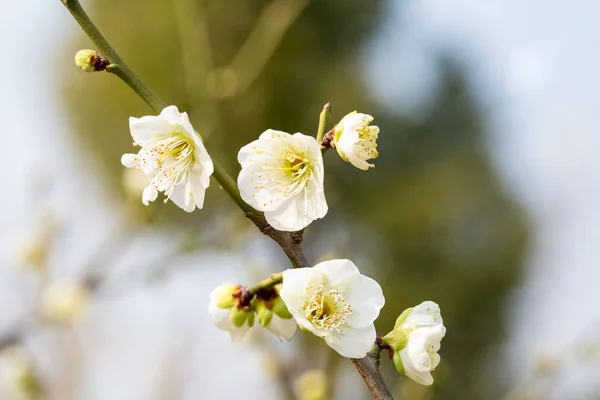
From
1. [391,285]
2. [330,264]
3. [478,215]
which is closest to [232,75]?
[330,264]

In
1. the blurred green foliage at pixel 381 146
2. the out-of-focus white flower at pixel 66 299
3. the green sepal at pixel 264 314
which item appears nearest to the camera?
the green sepal at pixel 264 314

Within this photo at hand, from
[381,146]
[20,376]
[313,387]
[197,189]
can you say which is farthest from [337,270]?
[381,146]

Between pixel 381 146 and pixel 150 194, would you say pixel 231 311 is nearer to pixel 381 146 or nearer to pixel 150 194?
pixel 150 194

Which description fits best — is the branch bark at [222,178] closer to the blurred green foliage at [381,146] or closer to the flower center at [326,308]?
the flower center at [326,308]

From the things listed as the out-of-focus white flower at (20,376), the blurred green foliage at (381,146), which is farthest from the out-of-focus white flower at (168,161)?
the blurred green foliage at (381,146)

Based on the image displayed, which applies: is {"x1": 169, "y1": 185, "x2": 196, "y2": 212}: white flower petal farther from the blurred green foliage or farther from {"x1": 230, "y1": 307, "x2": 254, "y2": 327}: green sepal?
the blurred green foliage

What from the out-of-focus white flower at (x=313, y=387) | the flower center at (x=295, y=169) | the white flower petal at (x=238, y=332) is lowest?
the out-of-focus white flower at (x=313, y=387)

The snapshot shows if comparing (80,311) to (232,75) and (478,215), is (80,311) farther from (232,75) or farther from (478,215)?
(478,215)
